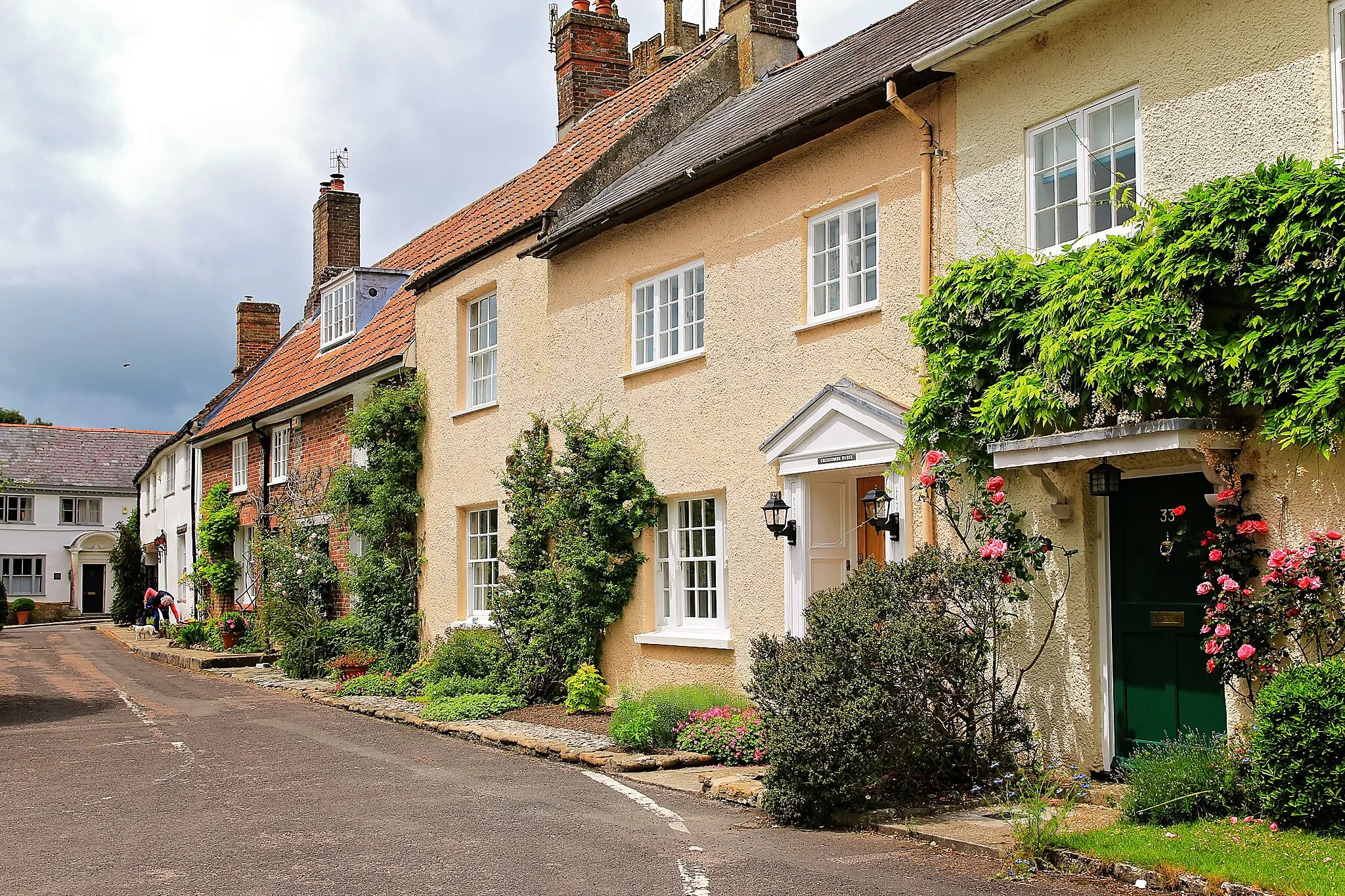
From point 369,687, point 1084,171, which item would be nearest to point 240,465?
point 369,687

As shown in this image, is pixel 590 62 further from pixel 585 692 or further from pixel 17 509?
pixel 17 509

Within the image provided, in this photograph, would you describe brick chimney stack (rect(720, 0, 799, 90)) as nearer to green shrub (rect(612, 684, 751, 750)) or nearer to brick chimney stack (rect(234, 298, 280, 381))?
green shrub (rect(612, 684, 751, 750))

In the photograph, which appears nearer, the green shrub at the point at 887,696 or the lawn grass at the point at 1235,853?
the lawn grass at the point at 1235,853

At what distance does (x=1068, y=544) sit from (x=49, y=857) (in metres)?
7.31

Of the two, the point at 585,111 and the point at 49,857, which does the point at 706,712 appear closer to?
the point at 49,857

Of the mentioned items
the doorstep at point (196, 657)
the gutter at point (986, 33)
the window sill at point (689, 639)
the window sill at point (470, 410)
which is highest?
the gutter at point (986, 33)

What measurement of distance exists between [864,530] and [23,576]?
179ft

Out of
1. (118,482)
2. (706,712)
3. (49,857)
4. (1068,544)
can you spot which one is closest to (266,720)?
(706,712)

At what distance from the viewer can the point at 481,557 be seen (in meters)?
18.6

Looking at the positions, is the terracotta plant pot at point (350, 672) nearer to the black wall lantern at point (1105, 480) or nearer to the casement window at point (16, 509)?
the black wall lantern at point (1105, 480)

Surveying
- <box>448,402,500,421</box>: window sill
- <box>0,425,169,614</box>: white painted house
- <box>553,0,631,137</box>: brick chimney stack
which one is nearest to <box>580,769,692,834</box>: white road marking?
<box>448,402,500,421</box>: window sill

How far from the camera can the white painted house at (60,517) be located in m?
56.8

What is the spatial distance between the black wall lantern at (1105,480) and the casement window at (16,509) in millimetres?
57183

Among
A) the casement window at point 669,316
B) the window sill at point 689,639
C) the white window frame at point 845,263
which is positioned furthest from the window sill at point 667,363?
the window sill at point 689,639
